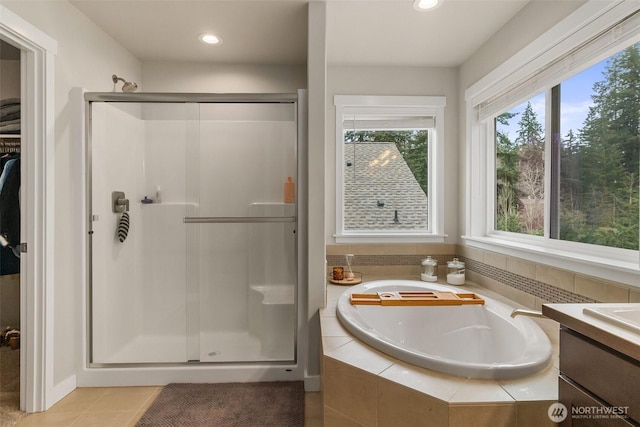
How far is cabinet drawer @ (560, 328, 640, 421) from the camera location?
2.30 ft

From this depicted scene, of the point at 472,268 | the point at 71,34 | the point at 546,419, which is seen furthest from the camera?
the point at 472,268

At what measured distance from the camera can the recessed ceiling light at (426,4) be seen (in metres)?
1.91

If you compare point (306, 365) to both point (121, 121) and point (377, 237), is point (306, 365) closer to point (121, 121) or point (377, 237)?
point (377, 237)

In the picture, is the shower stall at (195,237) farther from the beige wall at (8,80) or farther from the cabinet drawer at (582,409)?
the cabinet drawer at (582,409)

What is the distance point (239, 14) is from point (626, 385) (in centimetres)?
243

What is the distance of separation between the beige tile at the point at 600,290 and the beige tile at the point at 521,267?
1.07 feet

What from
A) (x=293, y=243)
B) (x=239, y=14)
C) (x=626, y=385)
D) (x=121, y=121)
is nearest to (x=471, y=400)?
(x=626, y=385)

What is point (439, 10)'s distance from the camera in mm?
2035

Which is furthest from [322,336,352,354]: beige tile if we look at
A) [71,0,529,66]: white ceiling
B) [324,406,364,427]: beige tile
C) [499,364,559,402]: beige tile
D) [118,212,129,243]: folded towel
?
[71,0,529,66]: white ceiling

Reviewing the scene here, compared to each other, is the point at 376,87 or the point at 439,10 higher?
the point at 439,10

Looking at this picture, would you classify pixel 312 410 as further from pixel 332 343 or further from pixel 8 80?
pixel 8 80

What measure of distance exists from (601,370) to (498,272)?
1.64 m

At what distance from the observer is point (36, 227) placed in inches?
70.7

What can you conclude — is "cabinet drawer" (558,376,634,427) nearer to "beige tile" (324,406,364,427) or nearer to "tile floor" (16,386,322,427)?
"beige tile" (324,406,364,427)
